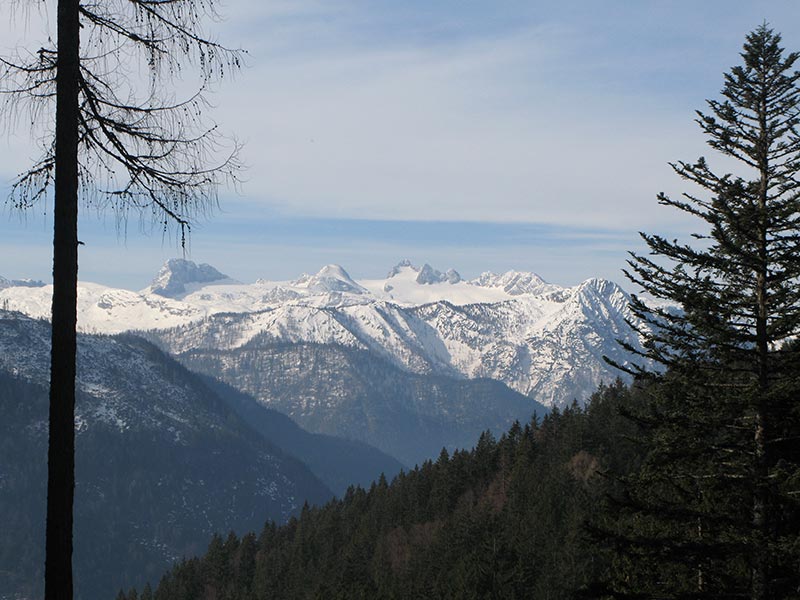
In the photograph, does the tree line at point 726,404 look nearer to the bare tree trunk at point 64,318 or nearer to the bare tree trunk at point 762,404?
the bare tree trunk at point 762,404

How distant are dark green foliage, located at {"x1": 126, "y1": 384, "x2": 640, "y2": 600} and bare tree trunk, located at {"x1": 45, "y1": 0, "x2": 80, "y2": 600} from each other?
77503 mm

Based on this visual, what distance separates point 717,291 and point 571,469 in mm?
132692

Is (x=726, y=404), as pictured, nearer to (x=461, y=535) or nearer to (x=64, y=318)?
(x=64, y=318)

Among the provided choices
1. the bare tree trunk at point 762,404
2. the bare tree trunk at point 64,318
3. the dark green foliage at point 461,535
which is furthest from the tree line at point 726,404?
the dark green foliage at point 461,535

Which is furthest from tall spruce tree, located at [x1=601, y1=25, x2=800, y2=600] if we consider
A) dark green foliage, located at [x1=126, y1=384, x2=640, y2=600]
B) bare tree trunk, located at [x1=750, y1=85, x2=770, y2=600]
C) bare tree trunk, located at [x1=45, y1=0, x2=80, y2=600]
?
dark green foliage, located at [x1=126, y1=384, x2=640, y2=600]

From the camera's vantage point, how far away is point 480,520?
452ft

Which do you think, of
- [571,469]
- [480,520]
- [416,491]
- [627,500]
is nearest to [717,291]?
[627,500]

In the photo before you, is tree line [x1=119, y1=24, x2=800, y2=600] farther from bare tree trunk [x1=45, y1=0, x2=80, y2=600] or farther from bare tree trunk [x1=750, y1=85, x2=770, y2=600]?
bare tree trunk [x1=45, y1=0, x2=80, y2=600]

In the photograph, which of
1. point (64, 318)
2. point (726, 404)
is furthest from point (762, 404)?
point (64, 318)

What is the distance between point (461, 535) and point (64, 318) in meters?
123

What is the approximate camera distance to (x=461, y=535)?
128 meters

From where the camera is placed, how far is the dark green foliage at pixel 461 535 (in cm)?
10025

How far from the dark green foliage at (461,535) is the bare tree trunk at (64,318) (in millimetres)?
77503

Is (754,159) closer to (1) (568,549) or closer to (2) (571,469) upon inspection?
(1) (568,549)
